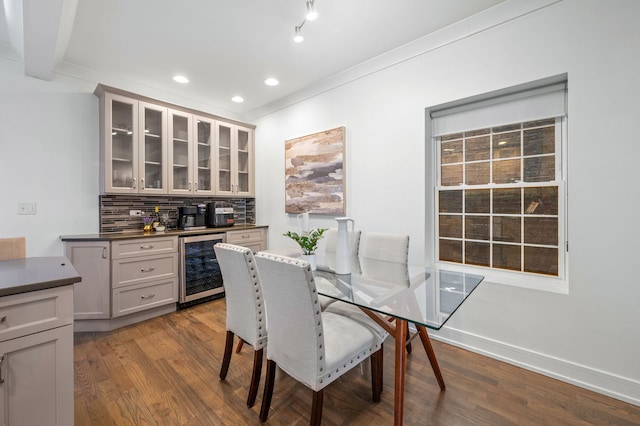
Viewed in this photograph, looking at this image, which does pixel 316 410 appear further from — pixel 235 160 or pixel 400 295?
pixel 235 160

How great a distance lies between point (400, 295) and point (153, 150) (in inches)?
126

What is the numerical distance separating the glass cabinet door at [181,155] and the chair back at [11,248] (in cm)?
165

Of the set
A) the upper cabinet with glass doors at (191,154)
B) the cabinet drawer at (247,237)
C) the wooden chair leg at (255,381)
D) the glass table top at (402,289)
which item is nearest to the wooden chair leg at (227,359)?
the wooden chair leg at (255,381)

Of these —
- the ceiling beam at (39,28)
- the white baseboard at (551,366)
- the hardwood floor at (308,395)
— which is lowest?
the hardwood floor at (308,395)

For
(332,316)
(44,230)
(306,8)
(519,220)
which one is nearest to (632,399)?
(519,220)

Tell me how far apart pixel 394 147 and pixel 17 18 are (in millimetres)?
3155

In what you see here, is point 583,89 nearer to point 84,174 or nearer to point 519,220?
point 519,220

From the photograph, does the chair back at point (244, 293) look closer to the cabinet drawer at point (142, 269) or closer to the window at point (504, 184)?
the cabinet drawer at point (142, 269)

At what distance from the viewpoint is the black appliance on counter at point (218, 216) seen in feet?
12.0

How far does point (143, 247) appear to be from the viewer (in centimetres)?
283

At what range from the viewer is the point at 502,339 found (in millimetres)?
2133

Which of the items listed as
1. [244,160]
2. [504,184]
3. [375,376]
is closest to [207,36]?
[244,160]

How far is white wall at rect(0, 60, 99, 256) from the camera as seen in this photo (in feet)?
8.36

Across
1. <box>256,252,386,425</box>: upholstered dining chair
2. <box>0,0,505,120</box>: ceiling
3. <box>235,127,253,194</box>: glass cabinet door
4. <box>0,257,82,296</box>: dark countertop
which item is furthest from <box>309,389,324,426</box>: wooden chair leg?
<box>235,127,253,194</box>: glass cabinet door
